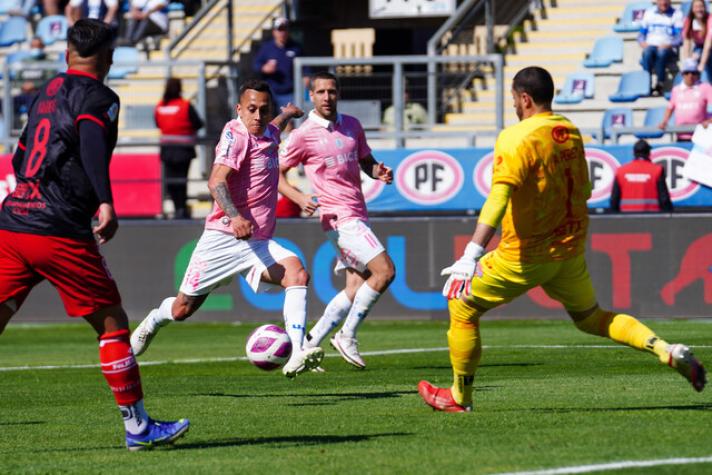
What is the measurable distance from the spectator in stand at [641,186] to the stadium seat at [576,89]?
4447mm

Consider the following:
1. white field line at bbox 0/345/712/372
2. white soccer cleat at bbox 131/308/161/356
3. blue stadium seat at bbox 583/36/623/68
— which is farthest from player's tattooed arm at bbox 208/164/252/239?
blue stadium seat at bbox 583/36/623/68

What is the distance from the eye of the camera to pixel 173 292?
20.7 meters

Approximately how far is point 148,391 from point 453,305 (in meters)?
3.49

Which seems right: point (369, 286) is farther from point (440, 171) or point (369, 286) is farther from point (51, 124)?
point (440, 171)

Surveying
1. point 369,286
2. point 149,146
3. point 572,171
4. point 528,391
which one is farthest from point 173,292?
point 572,171

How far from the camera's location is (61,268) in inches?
301

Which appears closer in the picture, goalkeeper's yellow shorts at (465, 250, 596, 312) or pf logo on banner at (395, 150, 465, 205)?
goalkeeper's yellow shorts at (465, 250, 596, 312)

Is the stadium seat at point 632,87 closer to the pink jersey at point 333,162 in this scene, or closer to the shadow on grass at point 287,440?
the pink jersey at point 333,162

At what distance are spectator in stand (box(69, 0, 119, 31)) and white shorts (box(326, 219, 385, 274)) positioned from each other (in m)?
16.1

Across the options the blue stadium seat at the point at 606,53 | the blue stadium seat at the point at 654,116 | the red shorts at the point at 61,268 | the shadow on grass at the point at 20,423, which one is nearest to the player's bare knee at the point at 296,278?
the shadow on grass at the point at 20,423

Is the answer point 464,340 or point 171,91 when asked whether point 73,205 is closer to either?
point 464,340

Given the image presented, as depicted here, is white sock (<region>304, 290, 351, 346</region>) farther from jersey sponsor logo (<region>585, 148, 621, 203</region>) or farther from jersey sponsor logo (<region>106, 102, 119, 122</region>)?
jersey sponsor logo (<region>585, 148, 621, 203</region>)

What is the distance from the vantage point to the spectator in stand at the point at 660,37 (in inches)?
929

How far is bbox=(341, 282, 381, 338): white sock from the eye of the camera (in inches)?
516
